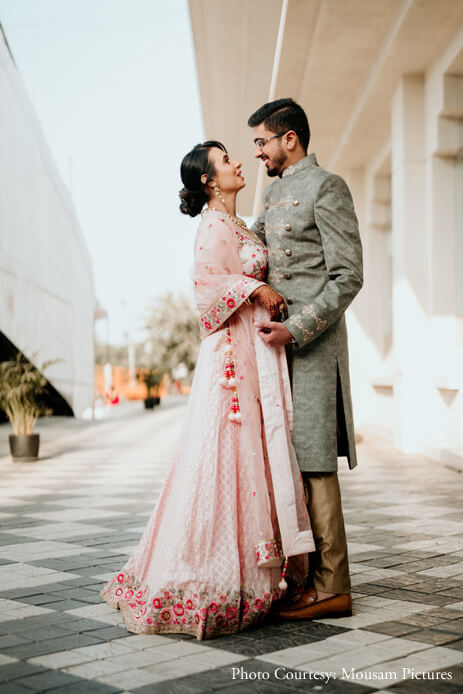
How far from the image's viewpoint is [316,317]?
298 centimetres

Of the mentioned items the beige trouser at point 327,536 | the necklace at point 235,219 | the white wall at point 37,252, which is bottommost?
the beige trouser at point 327,536

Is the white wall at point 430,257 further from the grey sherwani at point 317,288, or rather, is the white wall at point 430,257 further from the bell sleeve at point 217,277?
the bell sleeve at point 217,277

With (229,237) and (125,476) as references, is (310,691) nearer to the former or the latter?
(229,237)

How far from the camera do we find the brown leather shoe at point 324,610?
9.68 feet

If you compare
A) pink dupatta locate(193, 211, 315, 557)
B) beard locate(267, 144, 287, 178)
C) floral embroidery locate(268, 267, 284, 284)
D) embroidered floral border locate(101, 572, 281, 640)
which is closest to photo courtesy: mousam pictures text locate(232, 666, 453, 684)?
embroidered floral border locate(101, 572, 281, 640)

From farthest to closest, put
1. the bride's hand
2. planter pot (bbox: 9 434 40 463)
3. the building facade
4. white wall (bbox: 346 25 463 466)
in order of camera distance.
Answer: planter pot (bbox: 9 434 40 463)
white wall (bbox: 346 25 463 466)
the building facade
the bride's hand

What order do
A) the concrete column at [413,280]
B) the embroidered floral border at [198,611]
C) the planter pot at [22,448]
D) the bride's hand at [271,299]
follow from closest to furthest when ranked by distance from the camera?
the embroidered floral border at [198,611]
the bride's hand at [271,299]
the concrete column at [413,280]
the planter pot at [22,448]

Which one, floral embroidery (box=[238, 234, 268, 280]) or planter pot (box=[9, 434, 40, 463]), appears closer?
floral embroidery (box=[238, 234, 268, 280])

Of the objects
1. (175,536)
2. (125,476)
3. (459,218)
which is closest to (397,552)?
(175,536)

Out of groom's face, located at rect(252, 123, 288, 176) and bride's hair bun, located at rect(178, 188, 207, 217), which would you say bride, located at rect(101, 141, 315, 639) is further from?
groom's face, located at rect(252, 123, 288, 176)

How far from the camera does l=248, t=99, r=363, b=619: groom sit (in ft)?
9.81

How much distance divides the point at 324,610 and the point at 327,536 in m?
0.27

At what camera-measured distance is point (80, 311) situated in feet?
79.7

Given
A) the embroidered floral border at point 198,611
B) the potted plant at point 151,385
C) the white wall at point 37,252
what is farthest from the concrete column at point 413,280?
the potted plant at point 151,385
